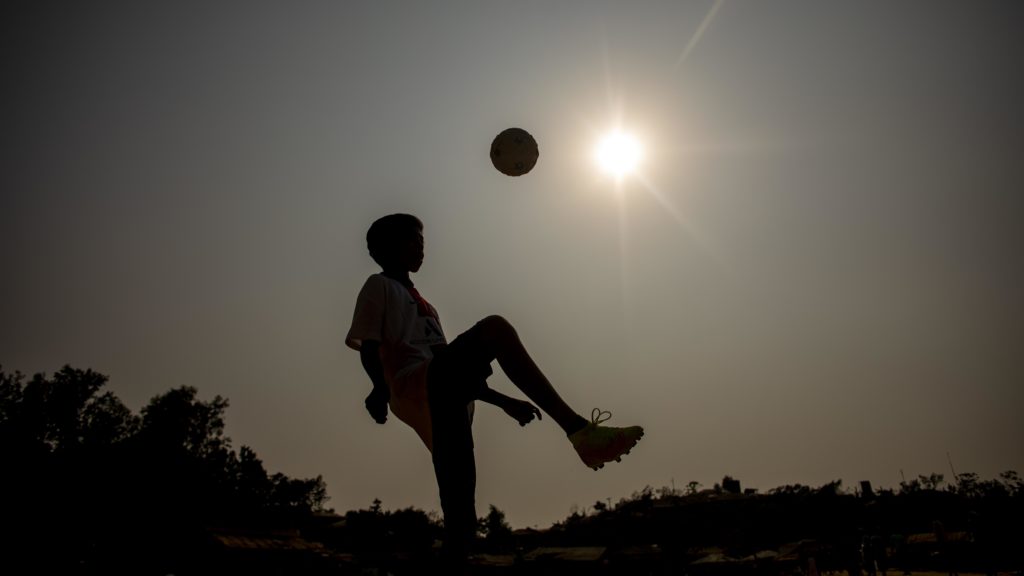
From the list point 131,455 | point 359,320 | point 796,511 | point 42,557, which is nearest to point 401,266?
point 359,320

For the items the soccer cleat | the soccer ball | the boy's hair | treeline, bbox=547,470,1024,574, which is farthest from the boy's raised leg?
treeline, bbox=547,470,1024,574

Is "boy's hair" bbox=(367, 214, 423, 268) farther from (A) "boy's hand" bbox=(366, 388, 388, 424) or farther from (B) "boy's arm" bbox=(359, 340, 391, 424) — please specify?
(A) "boy's hand" bbox=(366, 388, 388, 424)

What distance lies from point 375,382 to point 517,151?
329cm

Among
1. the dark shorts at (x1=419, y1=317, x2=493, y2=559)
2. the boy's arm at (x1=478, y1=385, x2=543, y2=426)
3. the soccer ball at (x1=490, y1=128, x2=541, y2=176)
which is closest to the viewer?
the dark shorts at (x1=419, y1=317, x2=493, y2=559)

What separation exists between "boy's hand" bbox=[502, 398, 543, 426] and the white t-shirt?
29.3 inches

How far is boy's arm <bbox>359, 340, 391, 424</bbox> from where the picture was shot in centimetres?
334

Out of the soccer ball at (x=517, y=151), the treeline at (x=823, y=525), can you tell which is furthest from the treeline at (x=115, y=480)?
the treeline at (x=823, y=525)

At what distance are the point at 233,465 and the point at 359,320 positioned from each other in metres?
73.6

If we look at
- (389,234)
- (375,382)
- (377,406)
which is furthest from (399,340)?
(389,234)

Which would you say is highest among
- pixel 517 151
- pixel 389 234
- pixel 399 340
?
pixel 517 151

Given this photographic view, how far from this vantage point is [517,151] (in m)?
5.80

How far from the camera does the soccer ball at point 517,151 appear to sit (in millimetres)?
5793

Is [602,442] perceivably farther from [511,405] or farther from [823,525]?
[823,525]

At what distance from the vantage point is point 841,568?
127 ft
